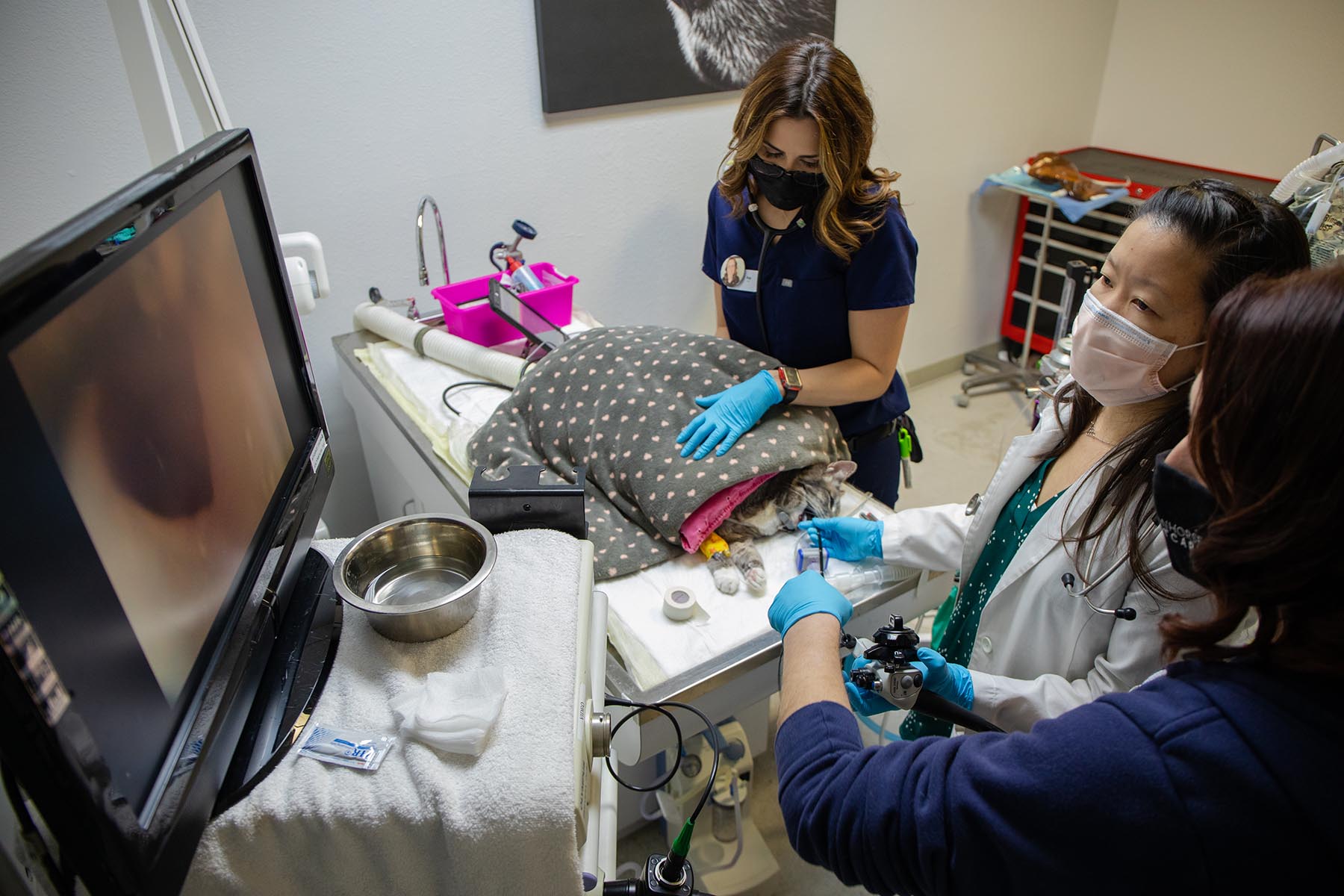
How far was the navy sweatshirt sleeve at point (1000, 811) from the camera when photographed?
0.60 m

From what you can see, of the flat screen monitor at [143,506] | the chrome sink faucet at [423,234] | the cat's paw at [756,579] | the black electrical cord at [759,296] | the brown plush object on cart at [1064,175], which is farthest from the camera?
the brown plush object on cart at [1064,175]

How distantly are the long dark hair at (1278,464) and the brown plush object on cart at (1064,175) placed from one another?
9.57 ft

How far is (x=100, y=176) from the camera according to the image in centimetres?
179

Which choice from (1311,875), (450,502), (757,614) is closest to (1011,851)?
(1311,875)

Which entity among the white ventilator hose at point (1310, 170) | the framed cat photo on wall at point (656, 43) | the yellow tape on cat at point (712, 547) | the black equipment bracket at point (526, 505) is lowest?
the yellow tape on cat at point (712, 547)

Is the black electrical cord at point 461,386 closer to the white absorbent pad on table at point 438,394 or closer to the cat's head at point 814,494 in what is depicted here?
the white absorbent pad on table at point 438,394

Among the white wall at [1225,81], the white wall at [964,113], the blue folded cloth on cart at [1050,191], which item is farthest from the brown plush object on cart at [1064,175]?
Answer: the white wall at [1225,81]

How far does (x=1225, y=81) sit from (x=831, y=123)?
2.87m

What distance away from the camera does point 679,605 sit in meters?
1.24

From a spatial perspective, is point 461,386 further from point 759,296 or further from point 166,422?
point 166,422

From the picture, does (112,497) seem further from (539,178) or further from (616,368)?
(539,178)

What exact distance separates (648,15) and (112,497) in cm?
212

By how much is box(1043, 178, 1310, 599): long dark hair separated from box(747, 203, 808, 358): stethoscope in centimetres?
68

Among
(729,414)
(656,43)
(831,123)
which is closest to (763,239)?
(831,123)
